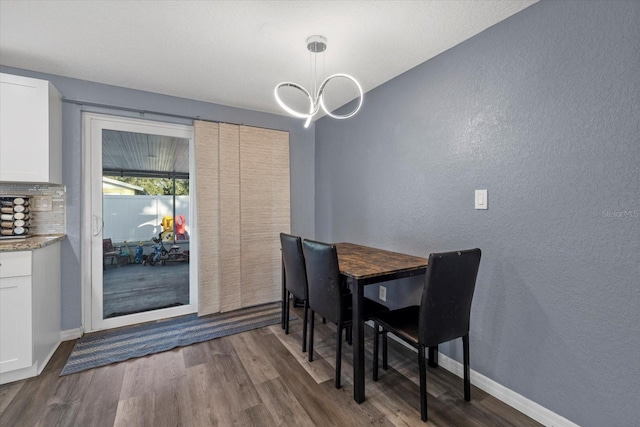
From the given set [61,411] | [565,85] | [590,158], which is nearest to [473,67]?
[565,85]

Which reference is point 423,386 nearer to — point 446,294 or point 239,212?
point 446,294

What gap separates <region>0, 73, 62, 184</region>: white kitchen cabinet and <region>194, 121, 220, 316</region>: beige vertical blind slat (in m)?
1.11

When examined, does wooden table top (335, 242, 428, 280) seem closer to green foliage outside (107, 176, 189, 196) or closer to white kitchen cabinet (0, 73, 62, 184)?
green foliage outside (107, 176, 189, 196)

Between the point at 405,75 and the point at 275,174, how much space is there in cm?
175

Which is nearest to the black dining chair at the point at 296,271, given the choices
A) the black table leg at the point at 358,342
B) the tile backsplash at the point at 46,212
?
the black table leg at the point at 358,342

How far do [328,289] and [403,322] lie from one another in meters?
0.50

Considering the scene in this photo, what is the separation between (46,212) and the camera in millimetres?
2379

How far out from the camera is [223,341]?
96.0 inches

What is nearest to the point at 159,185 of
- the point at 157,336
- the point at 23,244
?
the point at 23,244

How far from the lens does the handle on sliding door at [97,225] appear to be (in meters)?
2.59

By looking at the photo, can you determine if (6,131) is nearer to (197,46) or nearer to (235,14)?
(197,46)

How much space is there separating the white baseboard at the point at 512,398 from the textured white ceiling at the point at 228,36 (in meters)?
2.20

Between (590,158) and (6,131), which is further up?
(6,131)

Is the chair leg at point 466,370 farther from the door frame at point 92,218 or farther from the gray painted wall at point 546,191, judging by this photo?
the door frame at point 92,218
